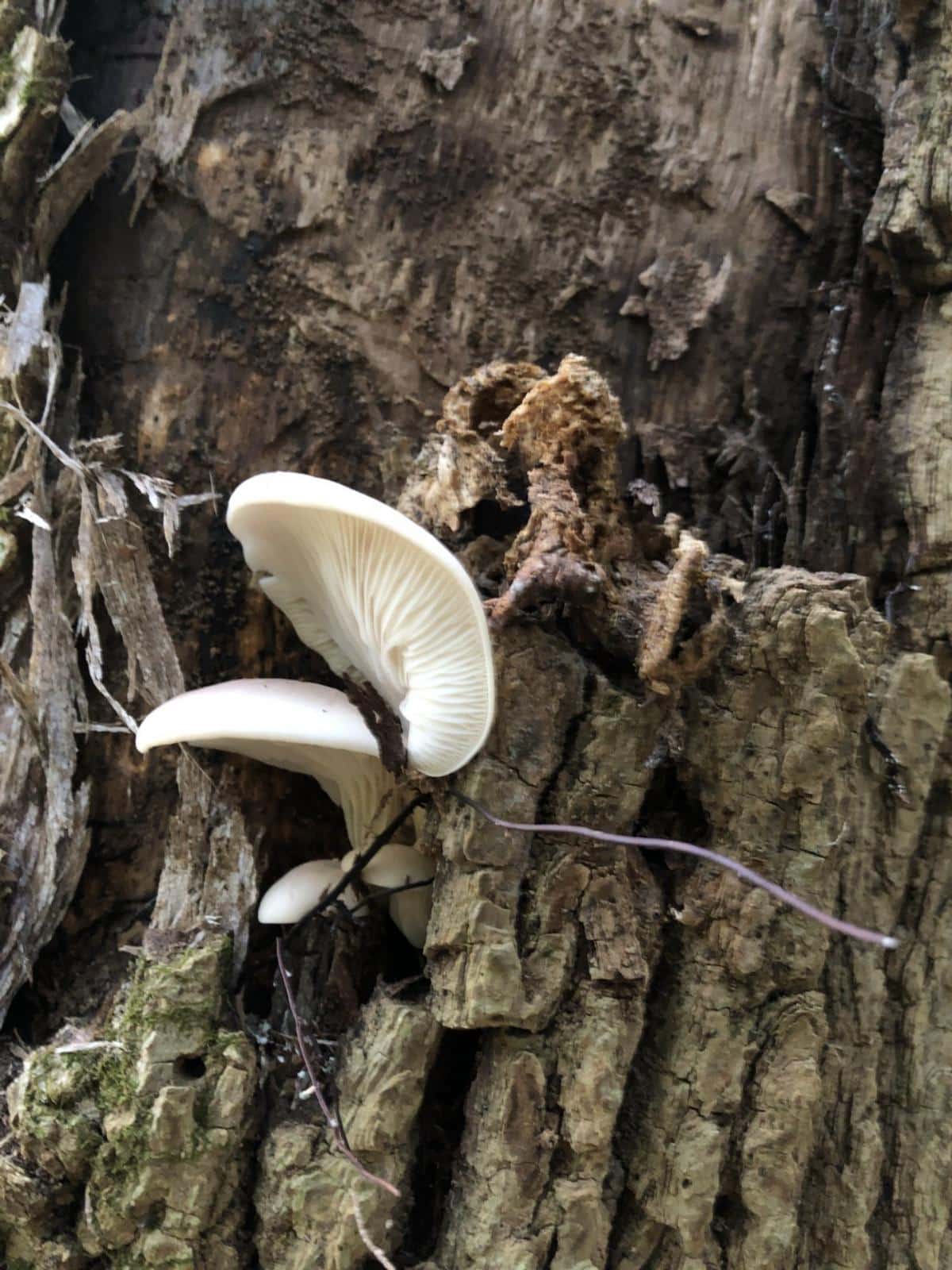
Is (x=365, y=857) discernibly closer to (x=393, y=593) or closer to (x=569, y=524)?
(x=393, y=593)

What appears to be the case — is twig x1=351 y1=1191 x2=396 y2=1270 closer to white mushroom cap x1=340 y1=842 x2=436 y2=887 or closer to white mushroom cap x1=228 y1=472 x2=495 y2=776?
white mushroom cap x1=340 y1=842 x2=436 y2=887

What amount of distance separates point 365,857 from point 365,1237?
782 mm

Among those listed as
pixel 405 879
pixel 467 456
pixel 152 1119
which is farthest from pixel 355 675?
pixel 152 1119

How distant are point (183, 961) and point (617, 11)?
2.94 meters

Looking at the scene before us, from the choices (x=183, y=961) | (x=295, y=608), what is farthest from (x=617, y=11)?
(x=183, y=961)

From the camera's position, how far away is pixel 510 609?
1.87 metres

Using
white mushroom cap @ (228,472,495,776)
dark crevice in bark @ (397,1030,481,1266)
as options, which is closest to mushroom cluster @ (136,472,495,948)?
white mushroom cap @ (228,472,495,776)

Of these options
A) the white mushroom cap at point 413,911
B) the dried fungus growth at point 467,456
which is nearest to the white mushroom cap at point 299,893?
the white mushroom cap at point 413,911

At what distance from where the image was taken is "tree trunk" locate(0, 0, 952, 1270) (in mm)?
1869

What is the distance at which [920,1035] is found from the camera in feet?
7.10

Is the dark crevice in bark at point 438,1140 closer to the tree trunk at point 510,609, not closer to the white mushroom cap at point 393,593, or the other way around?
the tree trunk at point 510,609

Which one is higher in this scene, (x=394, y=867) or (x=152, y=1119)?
(x=394, y=867)

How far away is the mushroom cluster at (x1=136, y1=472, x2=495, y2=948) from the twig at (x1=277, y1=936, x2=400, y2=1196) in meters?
0.15

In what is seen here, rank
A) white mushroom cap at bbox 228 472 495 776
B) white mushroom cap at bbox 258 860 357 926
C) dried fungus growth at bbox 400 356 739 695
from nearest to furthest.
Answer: white mushroom cap at bbox 228 472 495 776 < dried fungus growth at bbox 400 356 739 695 < white mushroom cap at bbox 258 860 357 926
